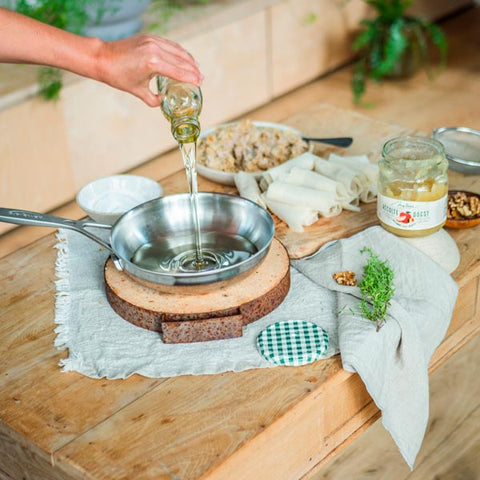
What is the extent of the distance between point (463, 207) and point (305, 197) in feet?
1.06

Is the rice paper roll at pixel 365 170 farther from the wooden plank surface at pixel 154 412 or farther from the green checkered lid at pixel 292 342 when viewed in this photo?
the green checkered lid at pixel 292 342

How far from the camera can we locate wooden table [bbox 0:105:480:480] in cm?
110

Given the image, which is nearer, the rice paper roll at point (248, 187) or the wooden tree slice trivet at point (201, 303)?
the wooden tree slice trivet at point (201, 303)

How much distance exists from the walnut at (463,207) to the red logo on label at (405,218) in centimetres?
17

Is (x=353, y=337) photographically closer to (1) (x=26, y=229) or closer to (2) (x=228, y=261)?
(2) (x=228, y=261)

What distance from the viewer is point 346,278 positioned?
4.66 ft

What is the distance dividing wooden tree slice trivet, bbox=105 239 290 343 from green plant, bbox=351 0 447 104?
Result: 2.35m

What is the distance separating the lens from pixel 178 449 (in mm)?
1104

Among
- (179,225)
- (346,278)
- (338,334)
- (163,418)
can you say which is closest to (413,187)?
(346,278)

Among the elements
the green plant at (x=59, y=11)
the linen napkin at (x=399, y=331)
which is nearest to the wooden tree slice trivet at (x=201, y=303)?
the linen napkin at (x=399, y=331)

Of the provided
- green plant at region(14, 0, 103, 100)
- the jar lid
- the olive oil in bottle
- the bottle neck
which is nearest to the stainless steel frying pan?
the olive oil in bottle

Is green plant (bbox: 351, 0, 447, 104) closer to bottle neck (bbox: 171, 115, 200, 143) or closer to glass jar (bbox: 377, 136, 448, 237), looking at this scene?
glass jar (bbox: 377, 136, 448, 237)

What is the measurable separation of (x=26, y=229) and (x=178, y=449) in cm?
183

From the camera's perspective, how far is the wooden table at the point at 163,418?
110cm
